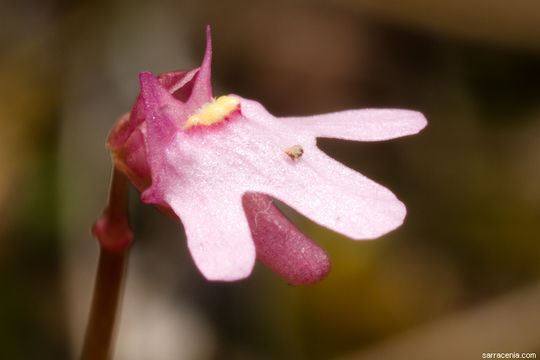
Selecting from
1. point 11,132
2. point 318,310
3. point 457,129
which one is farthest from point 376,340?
point 11,132

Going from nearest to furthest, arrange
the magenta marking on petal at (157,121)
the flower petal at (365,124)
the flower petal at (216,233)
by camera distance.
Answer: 1. the flower petal at (216,233)
2. the magenta marking on petal at (157,121)
3. the flower petal at (365,124)

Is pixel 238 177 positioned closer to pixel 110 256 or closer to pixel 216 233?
pixel 216 233

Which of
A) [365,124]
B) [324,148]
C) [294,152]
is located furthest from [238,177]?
[324,148]

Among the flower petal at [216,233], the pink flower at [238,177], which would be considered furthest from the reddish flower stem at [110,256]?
the flower petal at [216,233]

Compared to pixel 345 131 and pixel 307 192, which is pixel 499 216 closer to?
pixel 345 131

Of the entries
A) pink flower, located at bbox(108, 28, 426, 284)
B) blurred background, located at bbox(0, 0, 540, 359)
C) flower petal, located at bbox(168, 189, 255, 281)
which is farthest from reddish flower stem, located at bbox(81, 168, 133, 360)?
blurred background, located at bbox(0, 0, 540, 359)

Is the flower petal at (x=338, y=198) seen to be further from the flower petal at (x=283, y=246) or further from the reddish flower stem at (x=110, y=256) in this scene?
the reddish flower stem at (x=110, y=256)
